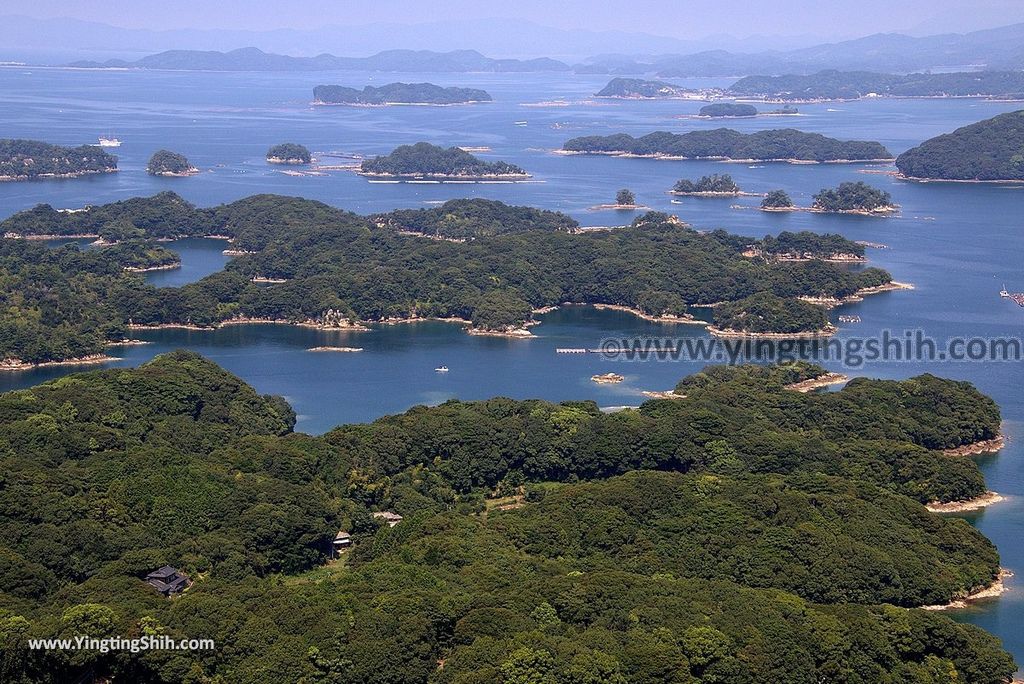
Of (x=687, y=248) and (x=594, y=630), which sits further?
(x=687, y=248)

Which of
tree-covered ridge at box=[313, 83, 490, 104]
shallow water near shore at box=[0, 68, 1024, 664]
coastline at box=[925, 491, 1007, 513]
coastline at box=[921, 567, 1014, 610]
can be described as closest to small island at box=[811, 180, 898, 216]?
shallow water near shore at box=[0, 68, 1024, 664]

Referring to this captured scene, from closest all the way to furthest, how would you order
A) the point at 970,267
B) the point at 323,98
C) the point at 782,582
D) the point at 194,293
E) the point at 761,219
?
the point at 782,582 < the point at 194,293 < the point at 970,267 < the point at 761,219 < the point at 323,98

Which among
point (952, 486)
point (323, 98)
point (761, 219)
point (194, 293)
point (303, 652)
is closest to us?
point (303, 652)

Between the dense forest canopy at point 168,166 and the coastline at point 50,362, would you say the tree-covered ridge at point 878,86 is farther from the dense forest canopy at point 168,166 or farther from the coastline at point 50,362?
the coastline at point 50,362

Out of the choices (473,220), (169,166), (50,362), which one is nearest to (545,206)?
(473,220)

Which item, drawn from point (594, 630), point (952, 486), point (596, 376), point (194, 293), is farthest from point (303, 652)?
point (194, 293)

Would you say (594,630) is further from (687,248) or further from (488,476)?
(687,248)

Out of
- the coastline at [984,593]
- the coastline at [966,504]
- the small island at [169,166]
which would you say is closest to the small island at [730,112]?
the small island at [169,166]
